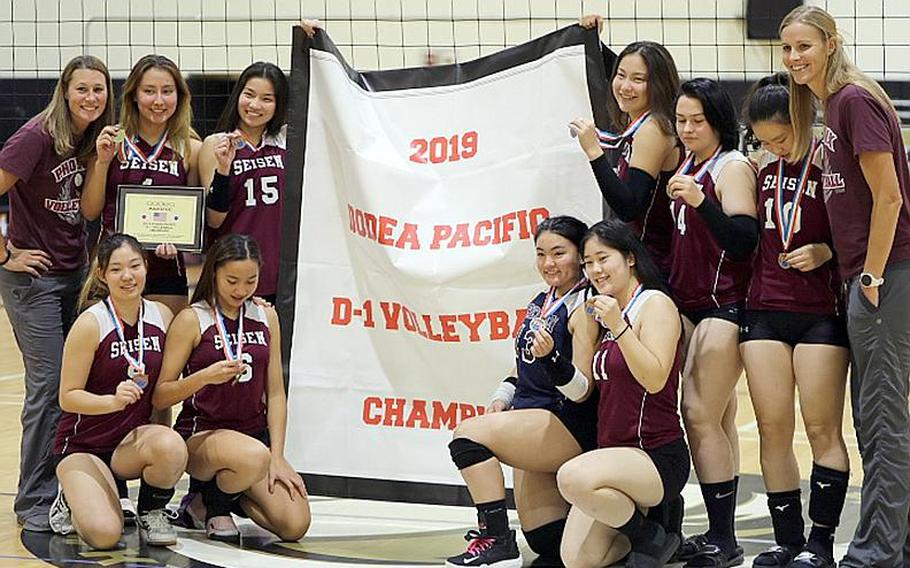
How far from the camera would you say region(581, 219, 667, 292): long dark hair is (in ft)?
14.8

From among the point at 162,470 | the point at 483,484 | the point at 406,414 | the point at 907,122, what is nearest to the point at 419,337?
the point at 406,414

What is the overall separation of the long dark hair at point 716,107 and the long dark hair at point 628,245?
1.41 ft

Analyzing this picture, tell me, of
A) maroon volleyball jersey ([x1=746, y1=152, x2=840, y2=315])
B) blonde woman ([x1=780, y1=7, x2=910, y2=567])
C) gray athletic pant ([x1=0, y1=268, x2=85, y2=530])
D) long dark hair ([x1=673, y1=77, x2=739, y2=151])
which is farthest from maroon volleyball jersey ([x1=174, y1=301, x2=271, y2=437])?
blonde woman ([x1=780, y1=7, x2=910, y2=567])

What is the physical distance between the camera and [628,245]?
4.54 metres

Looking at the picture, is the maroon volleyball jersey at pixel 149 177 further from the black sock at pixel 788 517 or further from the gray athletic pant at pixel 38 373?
the black sock at pixel 788 517

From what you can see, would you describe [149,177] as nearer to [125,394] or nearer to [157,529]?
[125,394]

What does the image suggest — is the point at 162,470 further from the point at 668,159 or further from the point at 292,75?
the point at 668,159

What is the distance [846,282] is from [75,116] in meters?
2.97

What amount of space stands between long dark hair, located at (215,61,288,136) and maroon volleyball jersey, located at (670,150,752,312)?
1652mm

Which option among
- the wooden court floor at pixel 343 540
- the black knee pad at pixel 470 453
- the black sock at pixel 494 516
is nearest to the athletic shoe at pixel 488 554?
the black sock at pixel 494 516

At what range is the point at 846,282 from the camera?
4.35 metres

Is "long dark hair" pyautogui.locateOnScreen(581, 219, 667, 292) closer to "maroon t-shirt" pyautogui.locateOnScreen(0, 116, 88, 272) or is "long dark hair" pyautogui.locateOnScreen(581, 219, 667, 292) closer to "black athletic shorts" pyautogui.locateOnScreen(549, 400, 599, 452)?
"black athletic shorts" pyautogui.locateOnScreen(549, 400, 599, 452)

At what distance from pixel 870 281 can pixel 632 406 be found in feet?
2.77

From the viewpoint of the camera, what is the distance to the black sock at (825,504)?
442 centimetres
